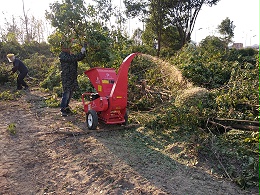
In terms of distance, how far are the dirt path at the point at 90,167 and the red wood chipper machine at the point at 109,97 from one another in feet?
1.05

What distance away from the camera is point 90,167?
12.4 ft

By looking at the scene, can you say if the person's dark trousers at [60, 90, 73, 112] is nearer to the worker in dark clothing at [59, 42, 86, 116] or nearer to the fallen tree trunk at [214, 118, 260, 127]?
the worker in dark clothing at [59, 42, 86, 116]

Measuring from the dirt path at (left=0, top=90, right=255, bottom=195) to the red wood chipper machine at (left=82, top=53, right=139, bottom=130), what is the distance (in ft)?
1.05

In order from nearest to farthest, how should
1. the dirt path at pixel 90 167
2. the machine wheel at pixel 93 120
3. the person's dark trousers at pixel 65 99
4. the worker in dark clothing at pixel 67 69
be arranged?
the dirt path at pixel 90 167 < the machine wheel at pixel 93 120 < the worker in dark clothing at pixel 67 69 < the person's dark trousers at pixel 65 99

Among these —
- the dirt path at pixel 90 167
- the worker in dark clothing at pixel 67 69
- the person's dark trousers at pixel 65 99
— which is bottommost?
the dirt path at pixel 90 167

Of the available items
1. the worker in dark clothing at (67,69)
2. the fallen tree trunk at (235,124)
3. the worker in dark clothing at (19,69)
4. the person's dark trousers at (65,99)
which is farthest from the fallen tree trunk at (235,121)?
the worker in dark clothing at (19,69)

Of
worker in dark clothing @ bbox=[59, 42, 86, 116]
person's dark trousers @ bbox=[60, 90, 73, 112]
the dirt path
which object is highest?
worker in dark clothing @ bbox=[59, 42, 86, 116]

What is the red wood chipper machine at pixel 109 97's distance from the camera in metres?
5.02

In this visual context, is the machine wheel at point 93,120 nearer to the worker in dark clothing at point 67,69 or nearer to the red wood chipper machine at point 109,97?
the red wood chipper machine at point 109,97

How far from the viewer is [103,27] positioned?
853 centimetres

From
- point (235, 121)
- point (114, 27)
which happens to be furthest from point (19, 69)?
point (235, 121)

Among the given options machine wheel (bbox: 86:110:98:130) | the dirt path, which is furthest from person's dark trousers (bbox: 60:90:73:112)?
machine wheel (bbox: 86:110:98:130)

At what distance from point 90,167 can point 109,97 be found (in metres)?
1.71

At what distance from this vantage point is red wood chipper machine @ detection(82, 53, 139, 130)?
5.02 meters
